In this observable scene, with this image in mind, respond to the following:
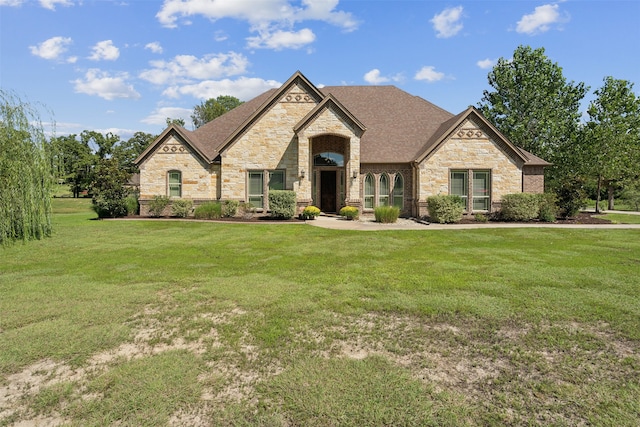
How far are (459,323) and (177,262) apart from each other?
7225mm

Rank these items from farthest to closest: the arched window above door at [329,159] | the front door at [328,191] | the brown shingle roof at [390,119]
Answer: the front door at [328,191] → the arched window above door at [329,159] → the brown shingle roof at [390,119]

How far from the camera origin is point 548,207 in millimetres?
19828

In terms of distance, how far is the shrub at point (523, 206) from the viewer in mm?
20094

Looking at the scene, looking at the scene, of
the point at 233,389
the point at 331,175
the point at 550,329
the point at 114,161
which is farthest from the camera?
the point at 114,161

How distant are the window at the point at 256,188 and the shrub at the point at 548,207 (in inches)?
679

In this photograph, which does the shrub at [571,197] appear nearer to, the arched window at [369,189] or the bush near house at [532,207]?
the bush near house at [532,207]

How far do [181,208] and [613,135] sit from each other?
38.5 metres

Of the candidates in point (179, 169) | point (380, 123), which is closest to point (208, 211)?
point (179, 169)

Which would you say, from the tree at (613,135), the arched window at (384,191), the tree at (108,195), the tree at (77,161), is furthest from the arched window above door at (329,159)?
the tree at (77,161)

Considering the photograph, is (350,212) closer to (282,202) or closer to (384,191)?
(384,191)

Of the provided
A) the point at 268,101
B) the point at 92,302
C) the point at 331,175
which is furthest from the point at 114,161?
the point at 92,302

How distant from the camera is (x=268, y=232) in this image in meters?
15.3

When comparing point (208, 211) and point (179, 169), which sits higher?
point (179, 169)

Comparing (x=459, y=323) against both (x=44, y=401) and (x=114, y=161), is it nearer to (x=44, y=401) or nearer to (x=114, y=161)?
(x=44, y=401)
